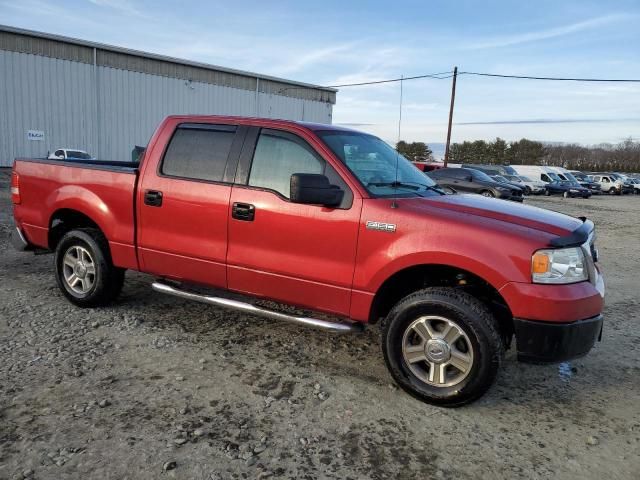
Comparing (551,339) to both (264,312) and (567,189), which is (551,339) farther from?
(567,189)

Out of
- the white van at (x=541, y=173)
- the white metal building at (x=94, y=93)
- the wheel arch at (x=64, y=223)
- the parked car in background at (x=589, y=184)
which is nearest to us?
the wheel arch at (x=64, y=223)

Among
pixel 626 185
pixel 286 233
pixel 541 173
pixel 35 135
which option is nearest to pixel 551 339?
pixel 286 233

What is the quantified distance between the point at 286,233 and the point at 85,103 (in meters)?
29.9

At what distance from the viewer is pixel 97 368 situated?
371 centimetres

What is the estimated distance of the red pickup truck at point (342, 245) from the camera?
3219mm

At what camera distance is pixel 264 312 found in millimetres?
3934

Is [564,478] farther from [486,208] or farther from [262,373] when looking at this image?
[262,373]

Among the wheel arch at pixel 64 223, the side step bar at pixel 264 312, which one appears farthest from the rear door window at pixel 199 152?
the wheel arch at pixel 64 223

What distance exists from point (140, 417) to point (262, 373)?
973 mm

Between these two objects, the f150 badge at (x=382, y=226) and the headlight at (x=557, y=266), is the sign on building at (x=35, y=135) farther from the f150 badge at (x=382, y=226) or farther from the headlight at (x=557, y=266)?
the headlight at (x=557, y=266)

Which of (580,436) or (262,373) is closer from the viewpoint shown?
(580,436)

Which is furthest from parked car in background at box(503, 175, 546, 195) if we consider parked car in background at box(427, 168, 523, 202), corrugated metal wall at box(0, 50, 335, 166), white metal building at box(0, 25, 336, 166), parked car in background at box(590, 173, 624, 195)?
corrugated metal wall at box(0, 50, 335, 166)

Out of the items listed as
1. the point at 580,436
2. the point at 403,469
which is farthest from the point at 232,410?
the point at 580,436

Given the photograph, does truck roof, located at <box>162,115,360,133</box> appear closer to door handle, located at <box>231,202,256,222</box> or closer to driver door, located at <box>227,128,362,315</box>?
driver door, located at <box>227,128,362,315</box>
